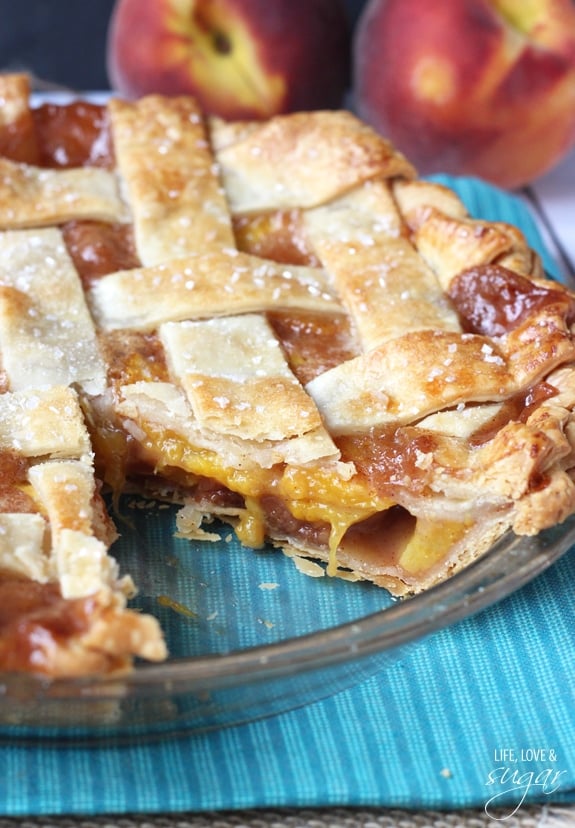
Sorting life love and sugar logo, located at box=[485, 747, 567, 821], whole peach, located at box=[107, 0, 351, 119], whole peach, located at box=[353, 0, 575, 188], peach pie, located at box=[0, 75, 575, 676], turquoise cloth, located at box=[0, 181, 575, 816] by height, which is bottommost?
life love and sugar logo, located at box=[485, 747, 567, 821]

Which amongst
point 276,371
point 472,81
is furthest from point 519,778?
point 472,81

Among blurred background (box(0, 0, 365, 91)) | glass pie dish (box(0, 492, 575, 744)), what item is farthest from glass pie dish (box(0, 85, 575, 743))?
blurred background (box(0, 0, 365, 91))

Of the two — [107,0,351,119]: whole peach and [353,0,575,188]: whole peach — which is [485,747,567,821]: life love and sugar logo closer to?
[353,0,575,188]: whole peach

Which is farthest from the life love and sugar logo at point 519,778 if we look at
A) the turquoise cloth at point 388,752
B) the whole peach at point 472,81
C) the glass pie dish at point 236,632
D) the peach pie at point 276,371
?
the whole peach at point 472,81

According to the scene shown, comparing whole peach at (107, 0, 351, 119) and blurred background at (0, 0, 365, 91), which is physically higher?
blurred background at (0, 0, 365, 91)

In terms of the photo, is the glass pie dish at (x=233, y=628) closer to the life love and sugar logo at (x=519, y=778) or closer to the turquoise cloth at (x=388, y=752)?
the turquoise cloth at (x=388, y=752)

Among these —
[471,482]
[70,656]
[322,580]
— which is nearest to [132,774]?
[70,656]
